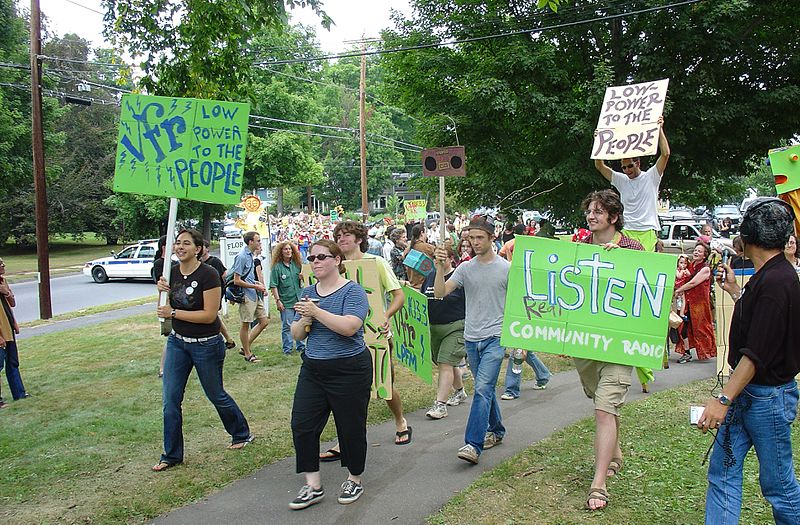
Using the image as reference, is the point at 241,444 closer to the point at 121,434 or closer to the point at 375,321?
the point at 121,434

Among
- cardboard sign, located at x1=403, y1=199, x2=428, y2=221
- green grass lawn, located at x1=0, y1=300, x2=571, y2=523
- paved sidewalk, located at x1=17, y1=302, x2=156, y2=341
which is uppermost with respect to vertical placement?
cardboard sign, located at x1=403, y1=199, x2=428, y2=221

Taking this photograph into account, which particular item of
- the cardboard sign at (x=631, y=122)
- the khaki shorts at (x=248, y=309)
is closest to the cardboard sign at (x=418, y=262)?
the cardboard sign at (x=631, y=122)

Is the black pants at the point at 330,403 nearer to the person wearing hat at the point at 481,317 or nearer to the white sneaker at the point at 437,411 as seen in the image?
the person wearing hat at the point at 481,317

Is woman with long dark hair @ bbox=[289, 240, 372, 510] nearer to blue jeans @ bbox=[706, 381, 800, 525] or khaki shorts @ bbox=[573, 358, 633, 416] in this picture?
khaki shorts @ bbox=[573, 358, 633, 416]

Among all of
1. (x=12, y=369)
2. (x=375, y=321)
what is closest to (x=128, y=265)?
(x=12, y=369)

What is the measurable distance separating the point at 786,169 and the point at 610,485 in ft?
8.16

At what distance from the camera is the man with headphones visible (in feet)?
10.6

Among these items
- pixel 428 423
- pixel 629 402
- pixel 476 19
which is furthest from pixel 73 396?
pixel 476 19

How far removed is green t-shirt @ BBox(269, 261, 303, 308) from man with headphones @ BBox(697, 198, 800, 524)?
7443mm

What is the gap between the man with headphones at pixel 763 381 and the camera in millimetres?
3244

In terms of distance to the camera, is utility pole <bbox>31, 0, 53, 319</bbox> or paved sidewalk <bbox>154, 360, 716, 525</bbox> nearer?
paved sidewalk <bbox>154, 360, 716, 525</bbox>

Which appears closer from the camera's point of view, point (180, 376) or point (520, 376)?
point (180, 376)

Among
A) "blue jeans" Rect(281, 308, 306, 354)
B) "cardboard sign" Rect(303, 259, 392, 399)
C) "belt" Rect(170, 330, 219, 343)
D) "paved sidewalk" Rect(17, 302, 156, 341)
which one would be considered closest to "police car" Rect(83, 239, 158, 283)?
"paved sidewalk" Rect(17, 302, 156, 341)

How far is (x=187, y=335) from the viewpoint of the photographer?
5.52m
